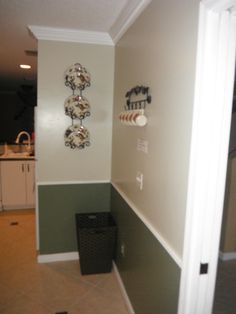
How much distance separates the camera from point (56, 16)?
7.45 feet

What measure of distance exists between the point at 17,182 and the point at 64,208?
1.84 m

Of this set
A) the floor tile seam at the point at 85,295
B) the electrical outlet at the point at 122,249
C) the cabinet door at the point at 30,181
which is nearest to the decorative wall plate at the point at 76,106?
the electrical outlet at the point at 122,249

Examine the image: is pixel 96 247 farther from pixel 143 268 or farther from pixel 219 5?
pixel 219 5

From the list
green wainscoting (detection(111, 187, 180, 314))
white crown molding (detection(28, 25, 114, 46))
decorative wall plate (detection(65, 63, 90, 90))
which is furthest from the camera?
decorative wall plate (detection(65, 63, 90, 90))

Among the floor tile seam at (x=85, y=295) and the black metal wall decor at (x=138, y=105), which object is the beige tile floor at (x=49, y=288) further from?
the black metal wall decor at (x=138, y=105)

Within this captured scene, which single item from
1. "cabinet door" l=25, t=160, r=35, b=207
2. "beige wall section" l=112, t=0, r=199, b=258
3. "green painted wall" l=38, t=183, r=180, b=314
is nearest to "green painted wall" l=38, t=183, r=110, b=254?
"green painted wall" l=38, t=183, r=180, b=314

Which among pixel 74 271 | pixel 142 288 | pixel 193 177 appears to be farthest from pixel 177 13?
pixel 74 271

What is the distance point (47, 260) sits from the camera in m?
3.00

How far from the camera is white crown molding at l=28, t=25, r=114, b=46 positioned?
→ 2568mm

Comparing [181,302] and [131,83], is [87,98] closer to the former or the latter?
[131,83]

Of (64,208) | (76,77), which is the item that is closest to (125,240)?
(64,208)

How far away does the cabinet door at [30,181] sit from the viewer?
4.45 m

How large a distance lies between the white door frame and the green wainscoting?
13 centimetres

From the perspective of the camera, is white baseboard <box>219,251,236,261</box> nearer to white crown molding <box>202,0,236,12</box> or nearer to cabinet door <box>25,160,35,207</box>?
white crown molding <box>202,0,236,12</box>
